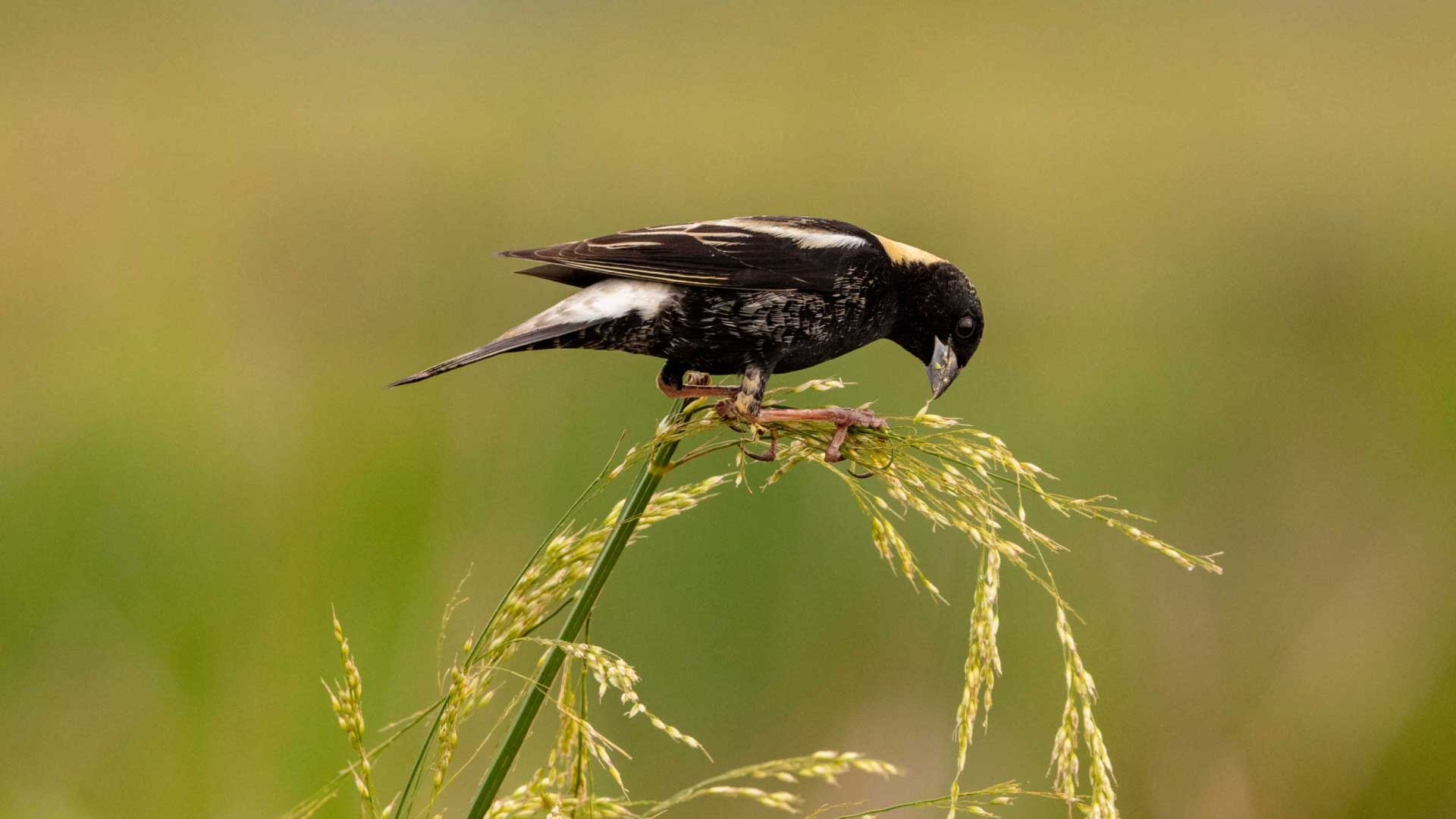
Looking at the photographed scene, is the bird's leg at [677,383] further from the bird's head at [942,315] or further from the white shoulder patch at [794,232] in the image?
the bird's head at [942,315]

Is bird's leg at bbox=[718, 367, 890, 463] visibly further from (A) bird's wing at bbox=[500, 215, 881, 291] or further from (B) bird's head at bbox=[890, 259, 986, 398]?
(B) bird's head at bbox=[890, 259, 986, 398]

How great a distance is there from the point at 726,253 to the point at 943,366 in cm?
73

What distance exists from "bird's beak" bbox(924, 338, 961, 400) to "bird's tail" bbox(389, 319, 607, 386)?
3.10 feet

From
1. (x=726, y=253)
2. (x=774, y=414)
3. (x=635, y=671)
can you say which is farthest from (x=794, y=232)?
(x=635, y=671)

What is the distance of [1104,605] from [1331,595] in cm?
80

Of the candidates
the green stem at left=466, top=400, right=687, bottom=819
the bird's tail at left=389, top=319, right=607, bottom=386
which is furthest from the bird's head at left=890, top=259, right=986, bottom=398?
the green stem at left=466, top=400, right=687, bottom=819

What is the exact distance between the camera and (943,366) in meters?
3.08

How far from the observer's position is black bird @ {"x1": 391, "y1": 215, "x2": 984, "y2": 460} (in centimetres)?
250

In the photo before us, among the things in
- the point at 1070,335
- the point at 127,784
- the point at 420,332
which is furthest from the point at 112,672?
the point at 1070,335

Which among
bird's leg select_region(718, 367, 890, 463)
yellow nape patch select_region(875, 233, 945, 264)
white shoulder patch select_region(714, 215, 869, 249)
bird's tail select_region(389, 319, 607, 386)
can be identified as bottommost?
bird's leg select_region(718, 367, 890, 463)

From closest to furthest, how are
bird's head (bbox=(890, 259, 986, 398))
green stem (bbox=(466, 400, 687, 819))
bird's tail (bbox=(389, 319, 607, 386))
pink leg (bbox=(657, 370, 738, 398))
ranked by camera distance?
green stem (bbox=(466, 400, 687, 819)) < bird's tail (bbox=(389, 319, 607, 386)) < pink leg (bbox=(657, 370, 738, 398)) < bird's head (bbox=(890, 259, 986, 398))

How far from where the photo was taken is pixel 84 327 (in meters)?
5.11

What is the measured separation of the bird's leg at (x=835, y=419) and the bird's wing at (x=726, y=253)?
0.34m

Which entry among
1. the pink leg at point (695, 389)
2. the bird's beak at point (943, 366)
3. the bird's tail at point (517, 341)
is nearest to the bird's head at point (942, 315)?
the bird's beak at point (943, 366)
